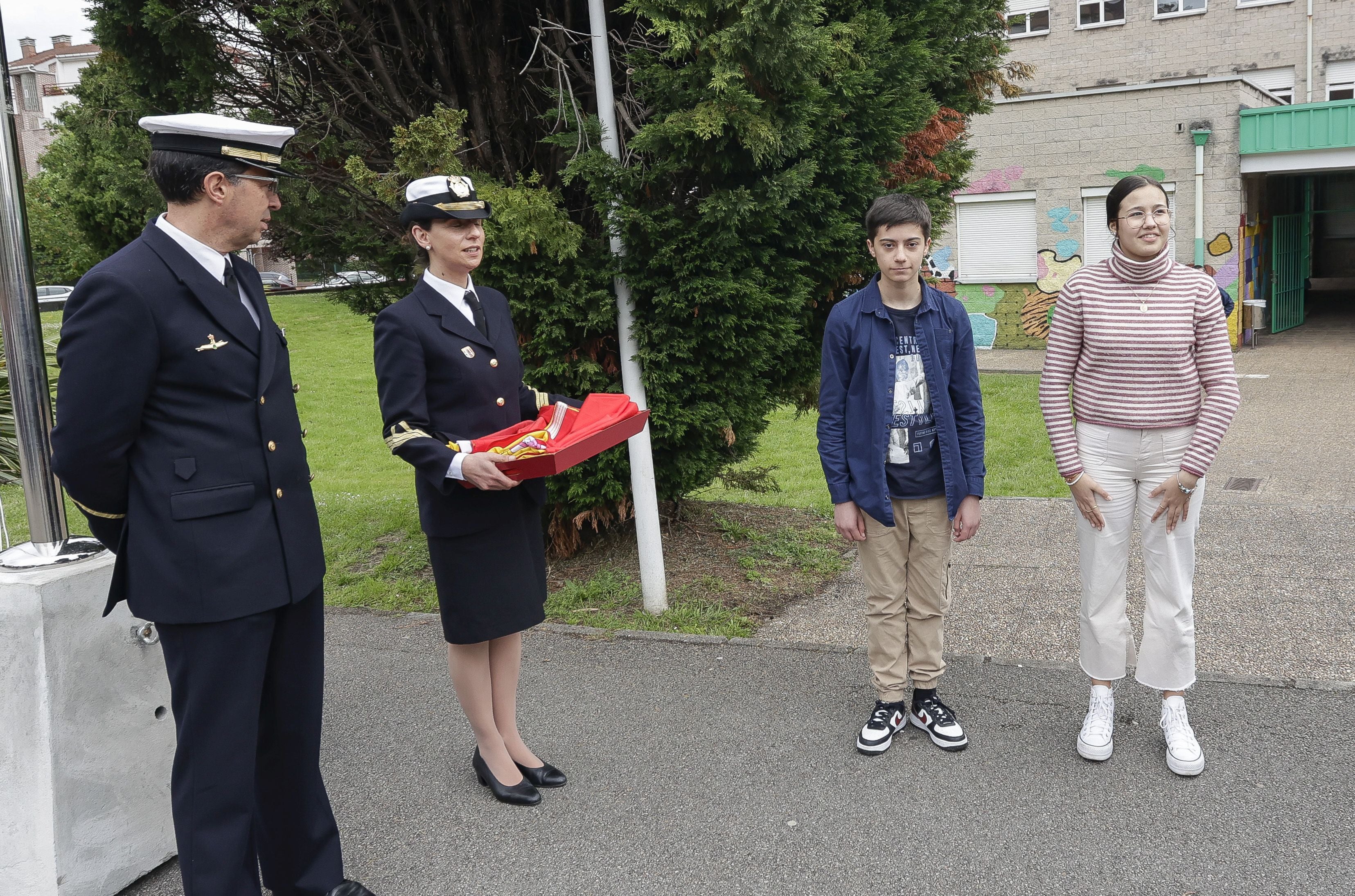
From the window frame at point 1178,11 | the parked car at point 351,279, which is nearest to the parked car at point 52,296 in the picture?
the parked car at point 351,279

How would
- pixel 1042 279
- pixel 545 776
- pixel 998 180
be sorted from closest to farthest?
pixel 545 776, pixel 1042 279, pixel 998 180

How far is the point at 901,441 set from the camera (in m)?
4.16

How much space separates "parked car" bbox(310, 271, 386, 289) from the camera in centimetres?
664

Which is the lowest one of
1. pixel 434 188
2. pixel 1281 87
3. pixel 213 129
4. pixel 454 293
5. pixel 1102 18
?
pixel 454 293

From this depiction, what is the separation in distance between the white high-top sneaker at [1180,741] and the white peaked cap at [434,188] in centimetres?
318

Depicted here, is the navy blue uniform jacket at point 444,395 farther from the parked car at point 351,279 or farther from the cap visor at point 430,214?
the parked car at point 351,279

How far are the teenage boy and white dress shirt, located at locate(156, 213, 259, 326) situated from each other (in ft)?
7.11

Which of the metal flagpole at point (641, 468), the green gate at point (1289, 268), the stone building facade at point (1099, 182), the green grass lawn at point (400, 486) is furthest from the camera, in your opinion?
the green gate at point (1289, 268)

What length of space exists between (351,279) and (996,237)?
55.5 feet

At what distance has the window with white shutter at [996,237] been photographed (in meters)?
20.9

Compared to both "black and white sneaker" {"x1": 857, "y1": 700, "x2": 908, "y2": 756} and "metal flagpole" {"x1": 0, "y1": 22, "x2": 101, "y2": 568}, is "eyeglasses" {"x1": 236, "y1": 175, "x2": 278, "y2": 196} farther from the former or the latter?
"black and white sneaker" {"x1": 857, "y1": 700, "x2": 908, "y2": 756}

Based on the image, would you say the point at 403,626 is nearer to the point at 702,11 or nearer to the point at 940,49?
the point at 702,11

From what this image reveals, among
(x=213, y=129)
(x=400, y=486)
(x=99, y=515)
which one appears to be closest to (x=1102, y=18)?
(x=400, y=486)

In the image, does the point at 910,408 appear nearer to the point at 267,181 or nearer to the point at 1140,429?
the point at 1140,429
